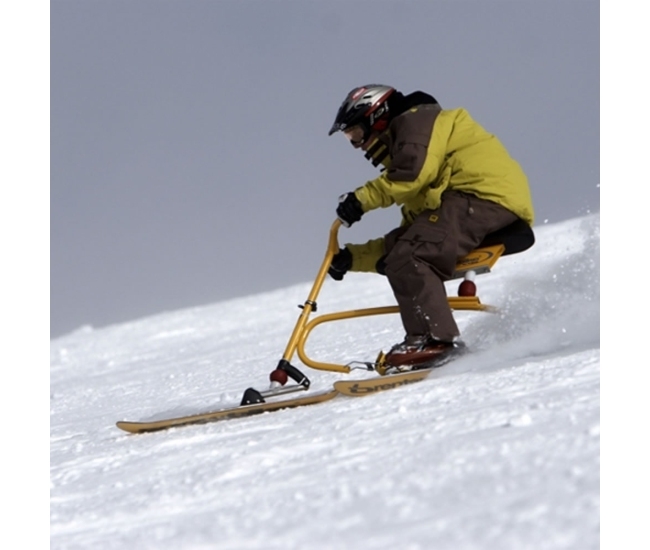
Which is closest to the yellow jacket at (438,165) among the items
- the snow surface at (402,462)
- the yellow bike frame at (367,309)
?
Result: the yellow bike frame at (367,309)

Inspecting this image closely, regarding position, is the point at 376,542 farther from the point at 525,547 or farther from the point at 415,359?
the point at 415,359

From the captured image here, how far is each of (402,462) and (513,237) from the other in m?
2.70

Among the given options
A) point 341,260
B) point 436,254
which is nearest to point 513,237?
point 436,254

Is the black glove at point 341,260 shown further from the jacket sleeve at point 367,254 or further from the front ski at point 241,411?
the front ski at point 241,411

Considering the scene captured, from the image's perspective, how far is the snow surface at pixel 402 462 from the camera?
303 cm

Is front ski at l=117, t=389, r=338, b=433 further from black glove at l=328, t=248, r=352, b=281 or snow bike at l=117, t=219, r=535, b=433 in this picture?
black glove at l=328, t=248, r=352, b=281

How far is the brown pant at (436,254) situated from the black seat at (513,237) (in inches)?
3.8

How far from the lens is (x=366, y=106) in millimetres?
6105

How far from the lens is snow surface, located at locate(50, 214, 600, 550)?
9.95 feet

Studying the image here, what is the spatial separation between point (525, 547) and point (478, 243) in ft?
11.6

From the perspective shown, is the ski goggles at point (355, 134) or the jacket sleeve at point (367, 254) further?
the jacket sleeve at point (367, 254)

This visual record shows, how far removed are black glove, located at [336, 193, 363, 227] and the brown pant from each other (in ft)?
1.00

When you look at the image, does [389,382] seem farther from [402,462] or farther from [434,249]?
[402,462]
